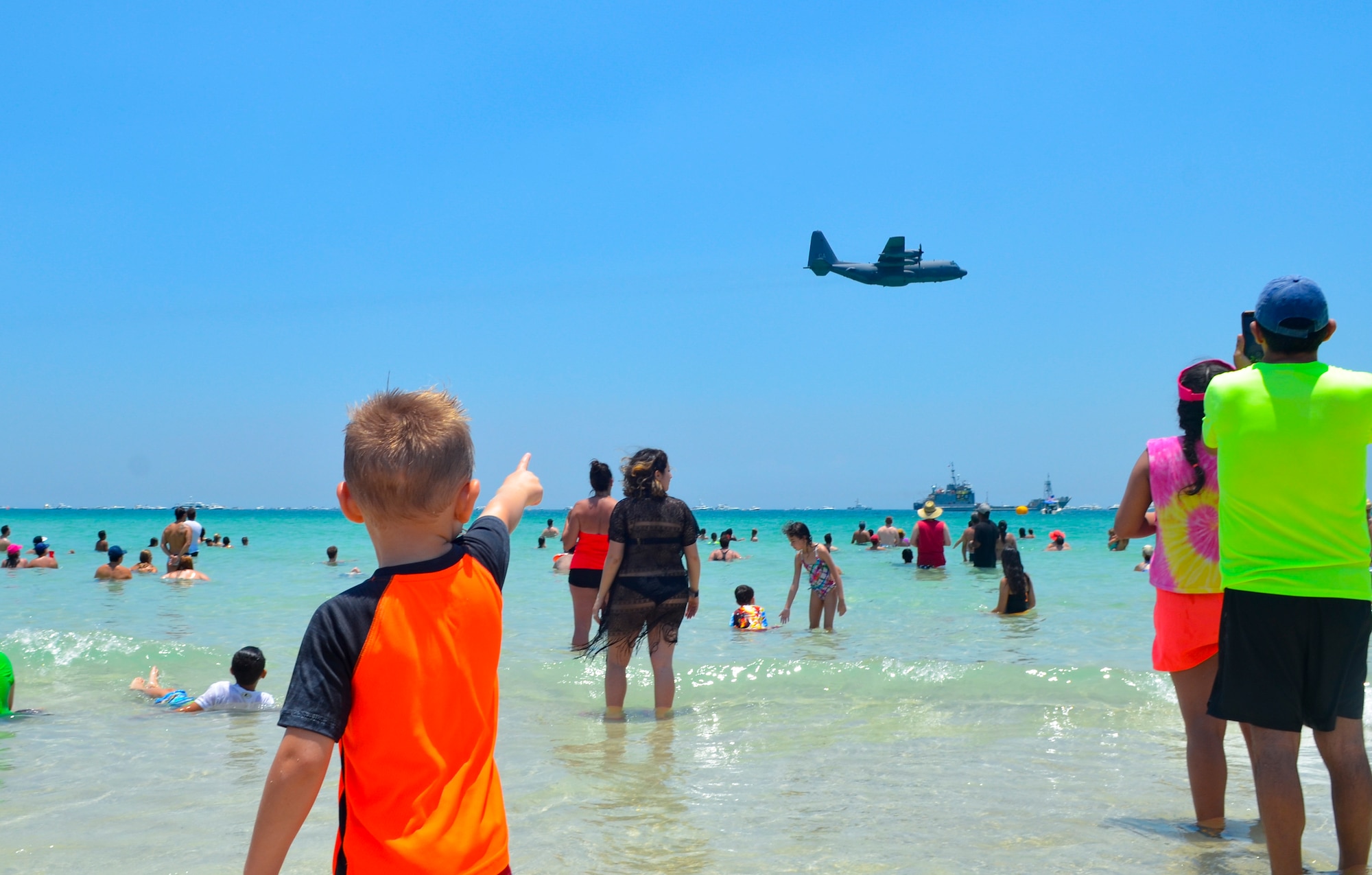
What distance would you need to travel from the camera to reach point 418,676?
1740 millimetres

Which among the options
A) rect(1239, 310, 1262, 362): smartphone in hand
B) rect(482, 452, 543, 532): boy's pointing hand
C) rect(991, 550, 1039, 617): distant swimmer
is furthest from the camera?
rect(991, 550, 1039, 617): distant swimmer

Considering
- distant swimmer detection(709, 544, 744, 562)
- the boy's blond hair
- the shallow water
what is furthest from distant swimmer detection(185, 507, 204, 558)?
the boy's blond hair

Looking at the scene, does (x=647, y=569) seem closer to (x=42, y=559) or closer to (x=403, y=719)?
(x=403, y=719)

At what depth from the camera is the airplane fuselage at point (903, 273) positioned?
3331cm

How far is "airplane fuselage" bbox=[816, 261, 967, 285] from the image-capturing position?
109 feet

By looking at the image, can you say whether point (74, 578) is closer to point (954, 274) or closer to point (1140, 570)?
point (1140, 570)

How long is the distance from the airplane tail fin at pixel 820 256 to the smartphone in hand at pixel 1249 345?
108 feet

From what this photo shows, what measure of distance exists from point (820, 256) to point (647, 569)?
33331mm

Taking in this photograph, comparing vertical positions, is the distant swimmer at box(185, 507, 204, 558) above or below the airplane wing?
below

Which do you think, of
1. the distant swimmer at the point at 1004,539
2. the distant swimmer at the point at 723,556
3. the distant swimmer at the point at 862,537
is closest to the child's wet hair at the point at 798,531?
the distant swimmer at the point at 1004,539

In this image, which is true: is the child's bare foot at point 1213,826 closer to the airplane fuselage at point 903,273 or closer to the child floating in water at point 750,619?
the child floating in water at point 750,619

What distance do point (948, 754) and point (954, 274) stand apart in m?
30.5

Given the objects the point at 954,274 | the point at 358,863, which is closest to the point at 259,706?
the point at 358,863

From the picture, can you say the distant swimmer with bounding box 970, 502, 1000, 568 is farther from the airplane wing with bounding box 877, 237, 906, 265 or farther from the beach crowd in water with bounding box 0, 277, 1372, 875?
the beach crowd in water with bounding box 0, 277, 1372, 875
